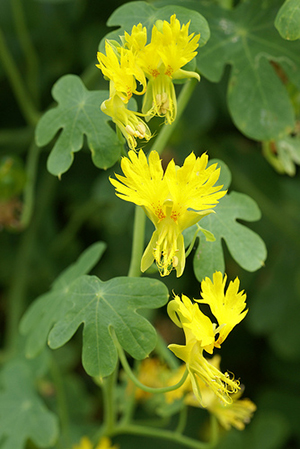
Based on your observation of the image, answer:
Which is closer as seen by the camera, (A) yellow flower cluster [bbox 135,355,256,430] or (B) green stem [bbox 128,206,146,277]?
(B) green stem [bbox 128,206,146,277]

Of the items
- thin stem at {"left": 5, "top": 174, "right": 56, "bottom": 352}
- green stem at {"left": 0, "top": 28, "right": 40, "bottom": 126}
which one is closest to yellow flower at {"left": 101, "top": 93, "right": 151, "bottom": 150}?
green stem at {"left": 0, "top": 28, "right": 40, "bottom": 126}

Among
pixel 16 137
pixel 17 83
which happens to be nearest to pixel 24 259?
pixel 16 137

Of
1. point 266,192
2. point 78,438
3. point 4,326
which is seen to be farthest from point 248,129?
point 4,326

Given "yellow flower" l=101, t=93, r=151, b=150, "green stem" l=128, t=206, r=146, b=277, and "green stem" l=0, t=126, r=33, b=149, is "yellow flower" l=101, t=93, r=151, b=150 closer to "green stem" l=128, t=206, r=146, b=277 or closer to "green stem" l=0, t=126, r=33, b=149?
"green stem" l=128, t=206, r=146, b=277

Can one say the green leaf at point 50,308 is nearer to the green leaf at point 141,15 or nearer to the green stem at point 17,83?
the green leaf at point 141,15

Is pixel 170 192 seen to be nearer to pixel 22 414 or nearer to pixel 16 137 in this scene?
pixel 22 414
